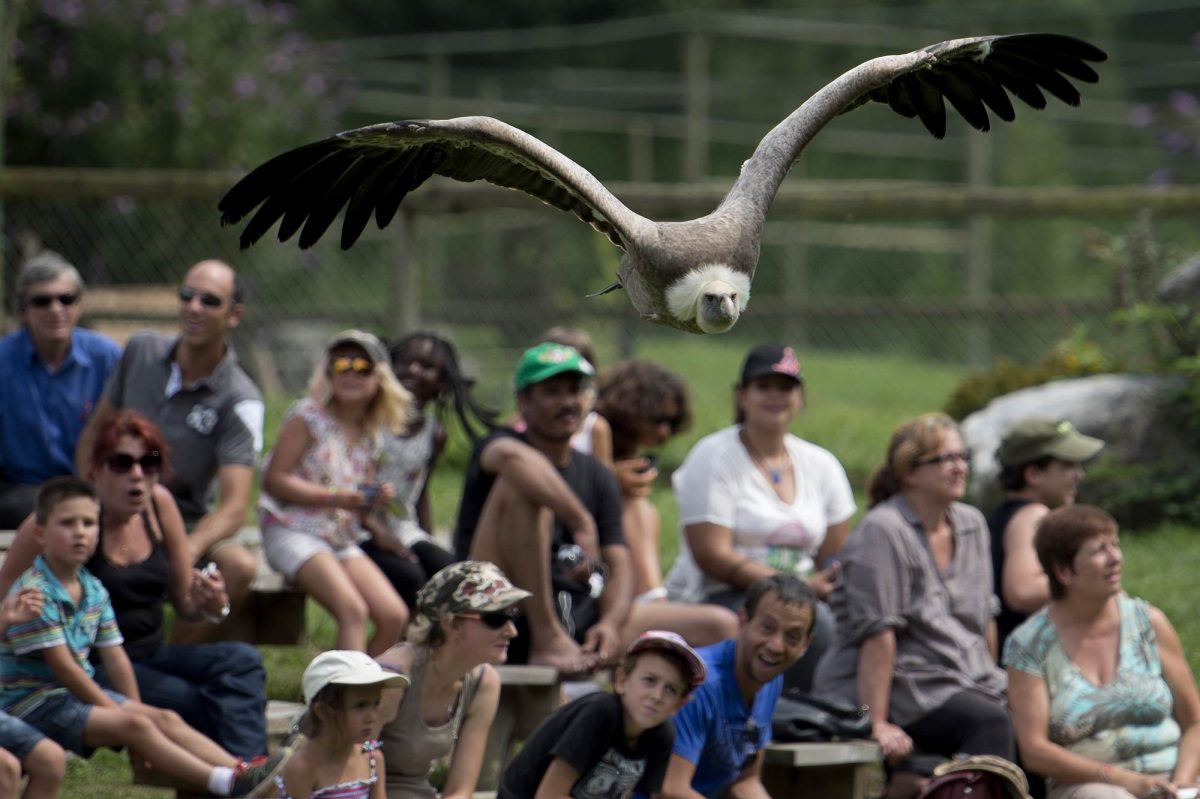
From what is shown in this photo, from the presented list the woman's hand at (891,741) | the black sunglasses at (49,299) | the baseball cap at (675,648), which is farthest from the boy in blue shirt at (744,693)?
the black sunglasses at (49,299)

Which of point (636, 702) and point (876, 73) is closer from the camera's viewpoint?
point (636, 702)

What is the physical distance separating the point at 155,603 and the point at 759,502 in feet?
6.55

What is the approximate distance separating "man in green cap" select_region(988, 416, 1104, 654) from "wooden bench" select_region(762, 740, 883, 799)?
845 mm

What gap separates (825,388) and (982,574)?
6512 mm

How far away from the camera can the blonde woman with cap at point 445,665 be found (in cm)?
442

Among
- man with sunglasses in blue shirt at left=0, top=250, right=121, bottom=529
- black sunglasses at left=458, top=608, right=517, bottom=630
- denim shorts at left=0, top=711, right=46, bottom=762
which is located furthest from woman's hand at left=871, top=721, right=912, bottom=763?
man with sunglasses in blue shirt at left=0, top=250, right=121, bottom=529

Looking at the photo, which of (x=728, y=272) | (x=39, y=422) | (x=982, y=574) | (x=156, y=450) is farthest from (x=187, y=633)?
(x=982, y=574)

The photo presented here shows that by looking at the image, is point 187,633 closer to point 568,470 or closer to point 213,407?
point 213,407

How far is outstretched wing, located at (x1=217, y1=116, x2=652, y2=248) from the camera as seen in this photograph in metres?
4.61

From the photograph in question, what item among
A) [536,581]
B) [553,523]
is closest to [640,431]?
[553,523]

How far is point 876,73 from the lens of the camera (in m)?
4.91

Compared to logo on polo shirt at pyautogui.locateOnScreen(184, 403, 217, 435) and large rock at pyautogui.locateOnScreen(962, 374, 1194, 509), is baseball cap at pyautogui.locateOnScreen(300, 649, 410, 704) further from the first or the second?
large rock at pyautogui.locateOnScreen(962, 374, 1194, 509)

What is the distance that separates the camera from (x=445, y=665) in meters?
4.44

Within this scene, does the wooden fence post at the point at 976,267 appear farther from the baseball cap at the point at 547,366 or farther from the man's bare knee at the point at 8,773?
the man's bare knee at the point at 8,773
